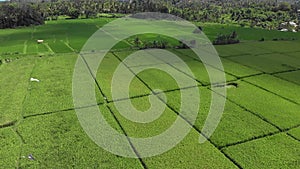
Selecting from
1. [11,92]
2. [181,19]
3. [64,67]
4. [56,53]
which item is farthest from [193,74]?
[181,19]

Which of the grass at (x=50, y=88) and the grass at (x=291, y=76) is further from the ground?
the grass at (x=291, y=76)

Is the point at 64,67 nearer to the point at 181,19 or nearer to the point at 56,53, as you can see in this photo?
the point at 56,53

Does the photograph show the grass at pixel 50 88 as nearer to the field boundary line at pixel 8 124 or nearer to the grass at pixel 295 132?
the field boundary line at pixel 8 124

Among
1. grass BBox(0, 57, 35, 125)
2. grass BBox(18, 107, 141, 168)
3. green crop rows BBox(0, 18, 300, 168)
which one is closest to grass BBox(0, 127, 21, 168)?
green crop rows BBox(0, 18, 300, 168)

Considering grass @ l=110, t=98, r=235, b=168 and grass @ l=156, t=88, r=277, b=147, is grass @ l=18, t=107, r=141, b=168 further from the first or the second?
grass @ l=156, t=88, r=277, b=147

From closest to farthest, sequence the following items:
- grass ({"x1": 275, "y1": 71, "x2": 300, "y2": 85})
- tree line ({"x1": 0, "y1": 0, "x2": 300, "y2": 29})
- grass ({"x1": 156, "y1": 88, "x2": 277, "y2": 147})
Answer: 1. grass ({"x1": 156, "y1": 88, "x2": 277, "y2": 147})
2. grass ({"x1": 275, "y1": 71, "x2": 300, "y2": 85})
3. tree line ({"x1": 0, "y1": 0, "x2": 300, "y2": 29})

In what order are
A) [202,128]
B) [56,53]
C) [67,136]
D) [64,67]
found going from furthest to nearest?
[56,53] → [64,67] → [202,128] → [67,136]

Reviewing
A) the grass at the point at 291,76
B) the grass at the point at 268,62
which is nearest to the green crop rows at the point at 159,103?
the grass at the point at 291,76

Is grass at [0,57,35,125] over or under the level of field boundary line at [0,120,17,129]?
over
